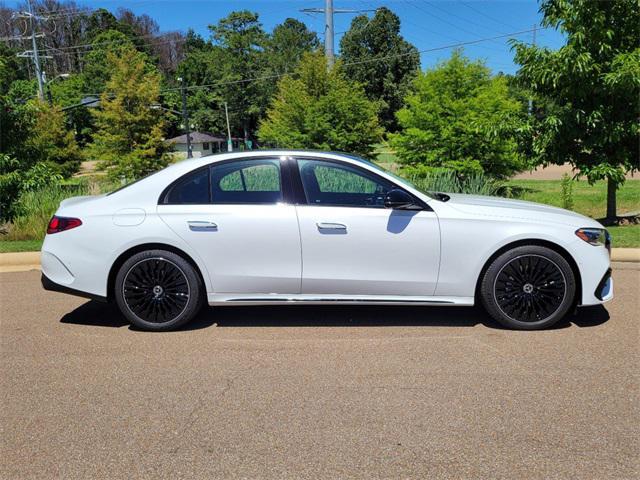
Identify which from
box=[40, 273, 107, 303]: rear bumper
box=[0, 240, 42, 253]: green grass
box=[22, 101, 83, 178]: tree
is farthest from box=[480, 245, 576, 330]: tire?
box=[22, 101, 83, 178]: tree

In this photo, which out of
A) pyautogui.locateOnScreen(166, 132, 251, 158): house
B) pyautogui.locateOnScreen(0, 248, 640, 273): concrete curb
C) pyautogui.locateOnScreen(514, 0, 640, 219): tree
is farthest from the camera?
pyautogui.locateOnScreen(166, 132, 251, 158): house

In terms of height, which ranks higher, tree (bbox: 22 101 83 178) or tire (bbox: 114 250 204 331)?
tree (bbox: 22 101 83 178)

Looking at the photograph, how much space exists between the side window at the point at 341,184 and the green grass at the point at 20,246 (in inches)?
205

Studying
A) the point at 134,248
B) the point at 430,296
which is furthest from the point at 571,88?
the point at 134,248

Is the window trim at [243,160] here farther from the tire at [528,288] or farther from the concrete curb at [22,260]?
the concrete curb at [22,260]

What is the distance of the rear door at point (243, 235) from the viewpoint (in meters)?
4.83

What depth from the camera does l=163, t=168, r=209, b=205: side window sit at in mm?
4977

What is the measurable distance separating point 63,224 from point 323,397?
2902 mm

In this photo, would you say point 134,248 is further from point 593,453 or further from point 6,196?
point 6,196

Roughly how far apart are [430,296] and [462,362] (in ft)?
2.65

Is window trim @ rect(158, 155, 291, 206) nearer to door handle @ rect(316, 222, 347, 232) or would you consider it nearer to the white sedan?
the white sedan

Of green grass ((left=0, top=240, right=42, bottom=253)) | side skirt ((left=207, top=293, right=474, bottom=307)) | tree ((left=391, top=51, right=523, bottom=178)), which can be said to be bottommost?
side skirt ((left=207, top=293, right=474, bottom=307))

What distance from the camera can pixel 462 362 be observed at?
4188 mm

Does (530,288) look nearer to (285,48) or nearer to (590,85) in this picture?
(590,85)
